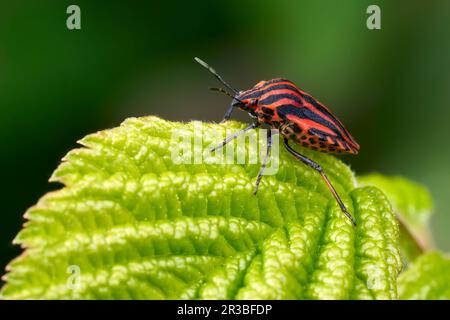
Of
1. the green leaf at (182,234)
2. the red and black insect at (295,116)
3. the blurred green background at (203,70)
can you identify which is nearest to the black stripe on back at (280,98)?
the red and black insect at (295,116)

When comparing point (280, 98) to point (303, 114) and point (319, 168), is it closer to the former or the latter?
point (303, 114)

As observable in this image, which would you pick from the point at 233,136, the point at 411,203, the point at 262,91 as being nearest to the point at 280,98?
the point at 262,91

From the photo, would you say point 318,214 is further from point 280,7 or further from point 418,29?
point 418,29

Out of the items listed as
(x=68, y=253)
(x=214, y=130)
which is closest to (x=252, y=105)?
(x=214, y=130)

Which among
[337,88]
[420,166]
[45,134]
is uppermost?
[337,88]

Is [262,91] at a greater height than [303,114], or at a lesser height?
greater
